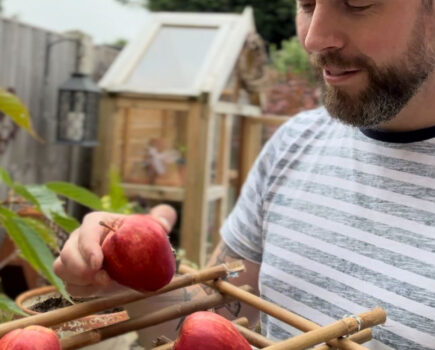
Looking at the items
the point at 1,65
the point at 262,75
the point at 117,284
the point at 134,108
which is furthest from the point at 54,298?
the point at 262,75

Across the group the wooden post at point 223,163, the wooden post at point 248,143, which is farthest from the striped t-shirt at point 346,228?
the wooden post at point 248,143

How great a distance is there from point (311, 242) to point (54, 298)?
0.44m

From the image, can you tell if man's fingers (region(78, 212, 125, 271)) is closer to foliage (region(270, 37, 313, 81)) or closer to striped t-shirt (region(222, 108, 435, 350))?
striped t-shirt (region(222, 108, 435, 350))

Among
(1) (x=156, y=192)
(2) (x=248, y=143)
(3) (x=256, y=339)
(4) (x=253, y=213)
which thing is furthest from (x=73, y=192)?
(2) (x=248, y=143)

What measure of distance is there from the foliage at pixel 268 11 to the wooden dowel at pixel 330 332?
1140cm

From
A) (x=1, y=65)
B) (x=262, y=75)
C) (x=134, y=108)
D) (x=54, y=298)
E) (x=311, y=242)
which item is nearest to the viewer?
(x=54, y=298)

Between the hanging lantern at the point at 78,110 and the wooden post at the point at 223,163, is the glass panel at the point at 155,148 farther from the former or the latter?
the wooden post at the point at 223,163

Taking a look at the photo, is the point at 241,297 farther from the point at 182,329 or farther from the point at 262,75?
the point at 262,75

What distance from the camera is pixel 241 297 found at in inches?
29.8

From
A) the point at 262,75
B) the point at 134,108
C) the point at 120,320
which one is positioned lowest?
the point at 120,320

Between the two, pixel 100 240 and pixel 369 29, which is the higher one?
pixel 369 29

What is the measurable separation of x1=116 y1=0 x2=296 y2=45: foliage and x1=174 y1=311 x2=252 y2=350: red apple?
37.6ft

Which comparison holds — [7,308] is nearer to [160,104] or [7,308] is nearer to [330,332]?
[330,332]

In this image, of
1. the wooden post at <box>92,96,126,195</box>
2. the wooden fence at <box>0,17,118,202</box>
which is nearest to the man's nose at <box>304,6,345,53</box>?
the wooden fence at <box>0,17,118,202</box>
